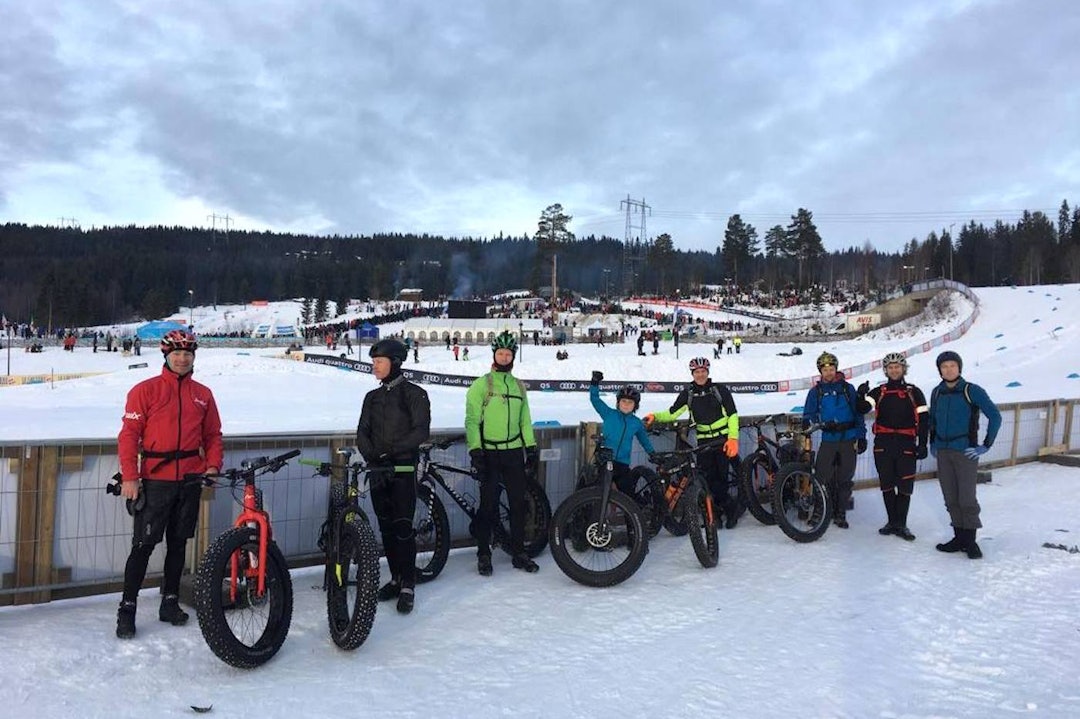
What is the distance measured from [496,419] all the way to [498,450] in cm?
25

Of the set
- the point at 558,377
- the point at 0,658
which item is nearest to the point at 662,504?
the point at 0,658

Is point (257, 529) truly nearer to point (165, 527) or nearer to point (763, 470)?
point (165, 527)

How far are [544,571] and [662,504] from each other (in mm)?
1367

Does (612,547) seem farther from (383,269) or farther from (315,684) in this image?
(383,269)

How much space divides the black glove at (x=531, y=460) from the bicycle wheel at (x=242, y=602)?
2265 mm

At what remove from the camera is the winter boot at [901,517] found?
22.4ft

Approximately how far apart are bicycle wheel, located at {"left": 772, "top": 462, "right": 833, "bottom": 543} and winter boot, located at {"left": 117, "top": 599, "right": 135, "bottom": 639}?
208 inches

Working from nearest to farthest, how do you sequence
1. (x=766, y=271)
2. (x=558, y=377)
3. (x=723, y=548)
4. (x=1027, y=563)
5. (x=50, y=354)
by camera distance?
(x=1027, y=563), (x=723, y=548), (x=558, y=377), (x=50, y=354), (x=766, y=271)

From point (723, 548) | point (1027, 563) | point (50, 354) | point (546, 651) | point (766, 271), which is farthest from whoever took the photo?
point (766, 271)

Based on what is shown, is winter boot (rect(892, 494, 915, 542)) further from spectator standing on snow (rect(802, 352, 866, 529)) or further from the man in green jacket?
the man in green jacket

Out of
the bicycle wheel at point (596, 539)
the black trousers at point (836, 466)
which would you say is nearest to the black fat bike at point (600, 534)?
the bicycle wheel at point (596, 539)

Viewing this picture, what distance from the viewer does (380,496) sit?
4883 mm

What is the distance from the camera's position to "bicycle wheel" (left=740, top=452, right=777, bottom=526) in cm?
729

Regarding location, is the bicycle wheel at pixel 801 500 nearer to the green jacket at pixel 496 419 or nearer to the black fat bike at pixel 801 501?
the black fat bike at pixel 801 501
